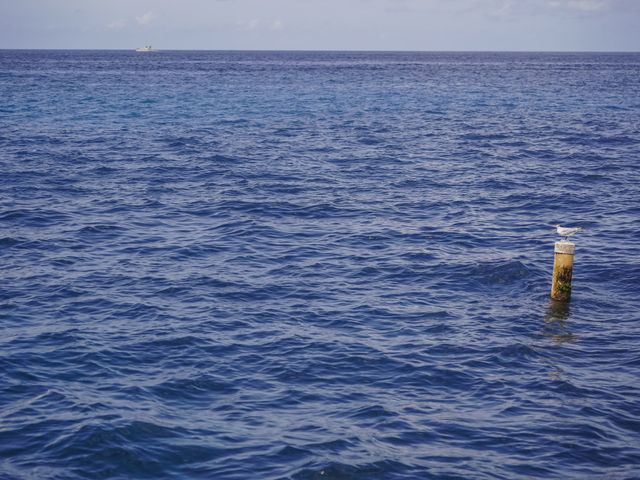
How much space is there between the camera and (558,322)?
19828 mm

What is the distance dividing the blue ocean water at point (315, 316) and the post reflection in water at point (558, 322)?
0.26 feet

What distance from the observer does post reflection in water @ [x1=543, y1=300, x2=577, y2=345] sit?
18797mm

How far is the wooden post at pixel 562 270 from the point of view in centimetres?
2056

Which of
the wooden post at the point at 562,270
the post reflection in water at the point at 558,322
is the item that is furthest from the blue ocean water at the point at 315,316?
the wooden post at the point at 562,270

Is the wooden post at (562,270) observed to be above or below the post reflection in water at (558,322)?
above

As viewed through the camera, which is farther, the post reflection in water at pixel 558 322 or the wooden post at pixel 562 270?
the wooden post at pixel 562 270

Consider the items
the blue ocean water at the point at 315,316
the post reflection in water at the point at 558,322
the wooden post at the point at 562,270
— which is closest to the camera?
the blue ocean water at the point at 315,316

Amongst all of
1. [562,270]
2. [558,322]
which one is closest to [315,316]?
[558,322]

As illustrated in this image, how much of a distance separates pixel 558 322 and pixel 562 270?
1.62m

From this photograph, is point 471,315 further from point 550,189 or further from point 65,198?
point 65,198

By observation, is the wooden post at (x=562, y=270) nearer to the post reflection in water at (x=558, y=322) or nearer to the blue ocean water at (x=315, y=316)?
the post reflection in water at (x=558, y=322)

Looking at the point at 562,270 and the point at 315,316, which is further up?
the point at 562,270

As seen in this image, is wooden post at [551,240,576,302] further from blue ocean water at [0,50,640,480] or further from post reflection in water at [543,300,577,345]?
blue ocean water at [0,50,640,480]

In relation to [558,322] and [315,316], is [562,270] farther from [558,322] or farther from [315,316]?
[315,316]
